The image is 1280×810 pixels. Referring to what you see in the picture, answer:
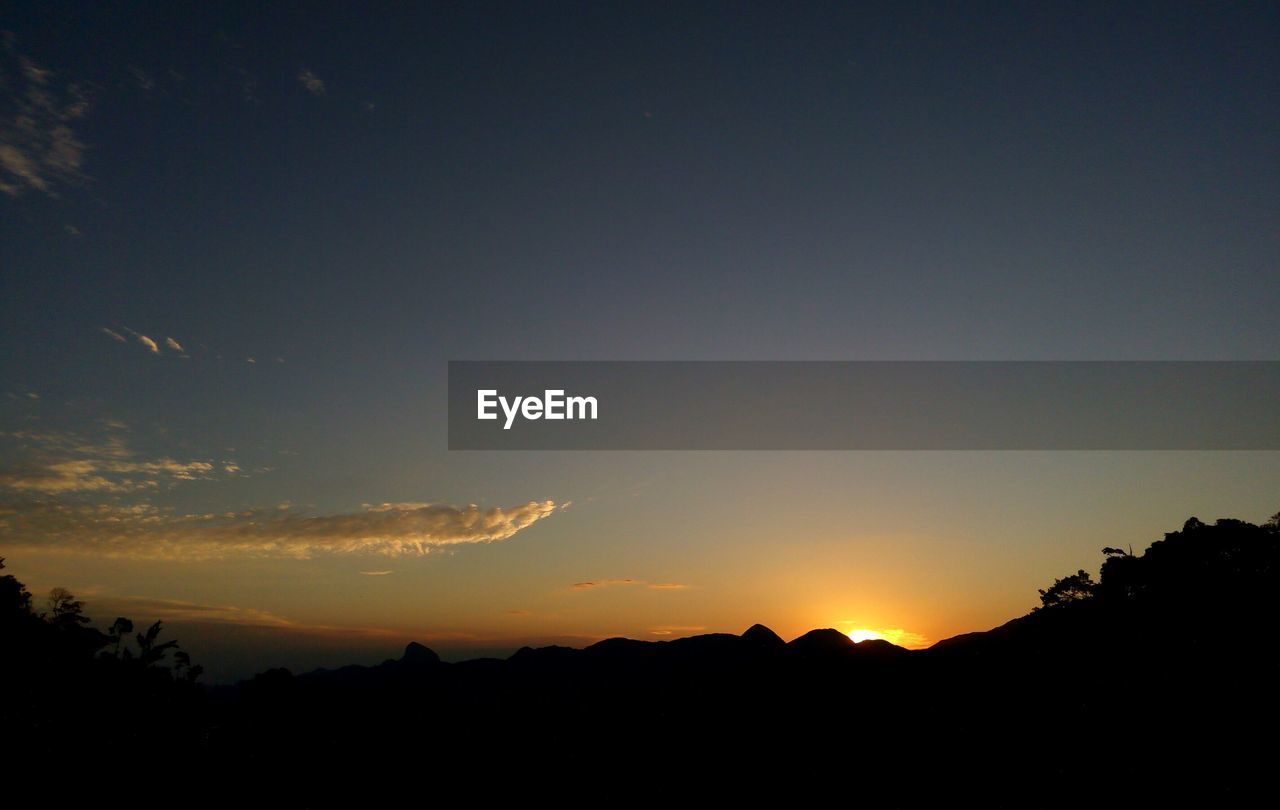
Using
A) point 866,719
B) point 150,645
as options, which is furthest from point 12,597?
point 866,719

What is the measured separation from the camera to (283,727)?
338 feet

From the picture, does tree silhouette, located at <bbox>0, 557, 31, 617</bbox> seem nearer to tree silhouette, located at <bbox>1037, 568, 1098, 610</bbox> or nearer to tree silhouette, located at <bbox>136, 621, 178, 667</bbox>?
tree silhouette, located at <bbox>136, 621, 178, 667</bbox>

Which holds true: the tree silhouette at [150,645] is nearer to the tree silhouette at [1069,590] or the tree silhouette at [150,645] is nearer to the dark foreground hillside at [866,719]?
the dark foreground hillside at [866,719]

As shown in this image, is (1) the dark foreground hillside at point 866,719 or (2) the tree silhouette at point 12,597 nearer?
(1) the dark foreground hillside at point 866,719

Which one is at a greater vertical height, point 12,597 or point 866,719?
point 12,597

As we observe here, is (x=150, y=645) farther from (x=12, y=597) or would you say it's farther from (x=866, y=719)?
(x=866, y=719)

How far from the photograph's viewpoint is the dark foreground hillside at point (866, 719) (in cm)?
5922

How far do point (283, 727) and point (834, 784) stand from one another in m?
73.7

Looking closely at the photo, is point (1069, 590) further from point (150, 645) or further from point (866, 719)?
point (150, 645)

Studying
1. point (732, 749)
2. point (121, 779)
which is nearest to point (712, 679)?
point (732, 749)


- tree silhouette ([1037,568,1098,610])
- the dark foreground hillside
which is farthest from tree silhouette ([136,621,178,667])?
tree silhouette ([1037,568,1098,610])

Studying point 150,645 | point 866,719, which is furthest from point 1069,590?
point 150,645

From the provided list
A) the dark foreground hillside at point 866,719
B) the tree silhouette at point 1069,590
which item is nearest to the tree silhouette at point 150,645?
the dark foreground hillside at point 866,719

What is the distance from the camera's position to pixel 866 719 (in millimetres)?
93188
